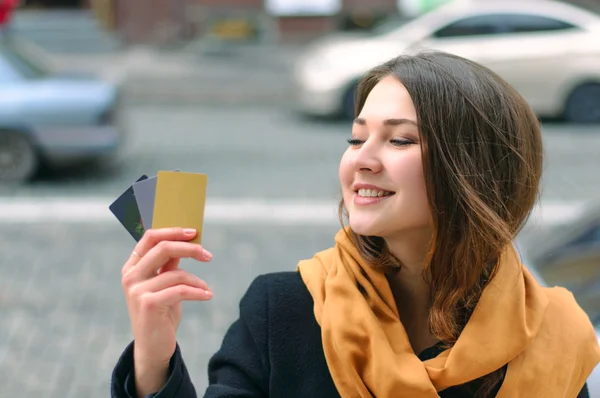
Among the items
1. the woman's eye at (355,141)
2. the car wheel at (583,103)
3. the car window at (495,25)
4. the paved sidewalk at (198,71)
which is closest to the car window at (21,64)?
the paved sidewalk at (198,71)

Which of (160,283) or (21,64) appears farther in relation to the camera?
(21,64)

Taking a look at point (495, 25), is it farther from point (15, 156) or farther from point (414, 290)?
point (414, 290)

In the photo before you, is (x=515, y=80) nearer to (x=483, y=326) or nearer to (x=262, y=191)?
(x=262, y=191)

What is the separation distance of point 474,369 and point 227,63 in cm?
1745

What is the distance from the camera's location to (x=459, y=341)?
1720 millimetres

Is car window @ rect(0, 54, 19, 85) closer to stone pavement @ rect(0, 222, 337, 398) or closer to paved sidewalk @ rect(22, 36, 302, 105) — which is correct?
stone pavement @ rect(0, 222, 337, 398)

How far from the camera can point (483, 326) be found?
174cm

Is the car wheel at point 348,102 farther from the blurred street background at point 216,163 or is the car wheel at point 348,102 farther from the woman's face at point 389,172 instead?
the woman's face at point 389,172

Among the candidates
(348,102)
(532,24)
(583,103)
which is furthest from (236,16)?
(583,103)

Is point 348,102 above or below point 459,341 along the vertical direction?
below

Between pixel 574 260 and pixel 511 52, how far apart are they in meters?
9.08

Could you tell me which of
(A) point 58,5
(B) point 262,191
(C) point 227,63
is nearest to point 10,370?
(B) point 262,191

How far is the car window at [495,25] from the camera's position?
39.9 ft

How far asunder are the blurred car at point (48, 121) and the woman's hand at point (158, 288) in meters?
7.34
